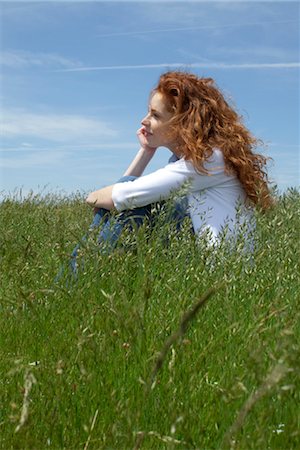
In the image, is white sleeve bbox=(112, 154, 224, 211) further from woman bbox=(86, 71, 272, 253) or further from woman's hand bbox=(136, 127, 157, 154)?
woman's hand bbox=(136, 127, 157, 154)

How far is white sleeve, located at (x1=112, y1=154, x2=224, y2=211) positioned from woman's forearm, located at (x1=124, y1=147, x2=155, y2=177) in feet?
3.44

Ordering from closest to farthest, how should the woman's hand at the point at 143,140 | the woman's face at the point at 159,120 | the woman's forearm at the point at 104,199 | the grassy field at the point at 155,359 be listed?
the grassy field at the point at 155,359 < the woman's forearm at the point at 104,199 < the woman's face at the point at 159,120 < the woman's hand at the point at 143,140

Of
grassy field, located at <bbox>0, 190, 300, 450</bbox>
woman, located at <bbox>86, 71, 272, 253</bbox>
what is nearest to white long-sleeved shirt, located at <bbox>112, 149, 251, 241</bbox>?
woman, located at <bbox>86, 71, 272, 253</bbox>

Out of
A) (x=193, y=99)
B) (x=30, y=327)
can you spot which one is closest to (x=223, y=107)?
(x=193, y=99)

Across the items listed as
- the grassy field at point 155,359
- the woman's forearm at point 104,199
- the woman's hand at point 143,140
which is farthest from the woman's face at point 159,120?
the grassy field at point 155,359

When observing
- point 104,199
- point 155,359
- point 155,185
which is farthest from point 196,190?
point 155,359

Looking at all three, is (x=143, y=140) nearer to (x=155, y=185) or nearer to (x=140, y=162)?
(x=140, y=162)

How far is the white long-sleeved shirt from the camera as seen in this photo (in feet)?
14.3

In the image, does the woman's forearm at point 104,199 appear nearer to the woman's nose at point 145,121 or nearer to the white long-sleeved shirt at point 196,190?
the white long-sleeved shirt at point 196,190

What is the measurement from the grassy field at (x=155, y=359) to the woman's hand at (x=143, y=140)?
1690mm

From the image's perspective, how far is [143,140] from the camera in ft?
17.6

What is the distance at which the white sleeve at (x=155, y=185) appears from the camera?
4.36 metres

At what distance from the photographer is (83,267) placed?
11.2 feet

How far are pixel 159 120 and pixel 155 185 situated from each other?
72 centimetres
